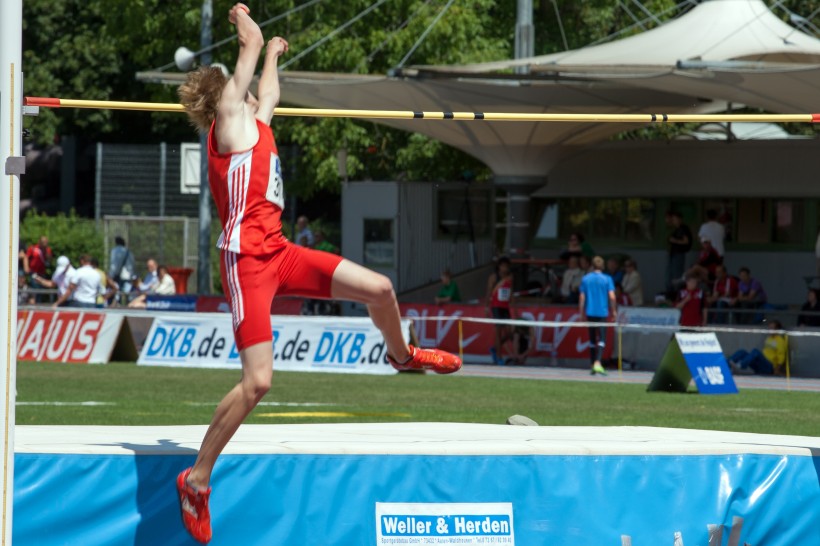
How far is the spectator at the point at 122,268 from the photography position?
1300 inches

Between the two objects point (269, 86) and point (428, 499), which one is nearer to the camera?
point (269, 86)

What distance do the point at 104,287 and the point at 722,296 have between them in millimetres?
12955

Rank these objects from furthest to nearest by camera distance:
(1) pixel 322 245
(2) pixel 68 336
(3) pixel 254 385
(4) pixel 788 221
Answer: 1. (4) pixel 788 221
2. (1) pixel 322 245
3. (2) pixel 68 336
4. (3) pixel 254 385

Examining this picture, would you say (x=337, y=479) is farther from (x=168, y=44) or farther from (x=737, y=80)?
(x=168, y=44)

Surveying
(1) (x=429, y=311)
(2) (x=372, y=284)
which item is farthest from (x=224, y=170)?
(1) (x=429, y=311)

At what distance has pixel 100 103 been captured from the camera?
7914 mm

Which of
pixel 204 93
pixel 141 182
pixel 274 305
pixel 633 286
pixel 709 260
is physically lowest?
pixel 274 305

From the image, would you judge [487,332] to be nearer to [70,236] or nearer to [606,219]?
[606,219]

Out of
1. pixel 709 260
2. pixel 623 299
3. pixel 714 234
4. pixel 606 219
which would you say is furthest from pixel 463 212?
pixel 623 299

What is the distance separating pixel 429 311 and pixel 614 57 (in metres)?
5.49

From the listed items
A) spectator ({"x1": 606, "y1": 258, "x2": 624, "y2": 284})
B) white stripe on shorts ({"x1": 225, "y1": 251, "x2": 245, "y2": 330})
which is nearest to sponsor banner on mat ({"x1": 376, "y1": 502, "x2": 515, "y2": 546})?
white stripe on shorts ({"x1": 225, "y1": 251, "x2": 245, "y2": 330})

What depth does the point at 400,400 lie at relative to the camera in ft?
58.7

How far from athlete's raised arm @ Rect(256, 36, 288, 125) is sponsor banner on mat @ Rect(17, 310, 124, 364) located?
1814cm

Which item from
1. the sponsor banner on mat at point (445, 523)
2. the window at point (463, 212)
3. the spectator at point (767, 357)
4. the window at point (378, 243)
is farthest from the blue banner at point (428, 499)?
the window at point (463, 212)
